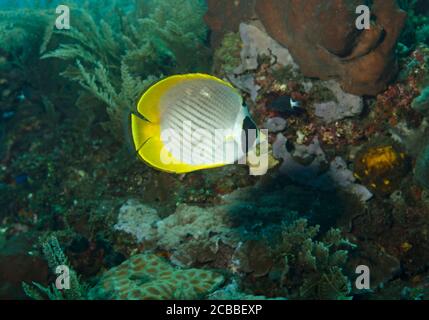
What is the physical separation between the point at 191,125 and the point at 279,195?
251 centimetres

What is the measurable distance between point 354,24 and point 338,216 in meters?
2.04

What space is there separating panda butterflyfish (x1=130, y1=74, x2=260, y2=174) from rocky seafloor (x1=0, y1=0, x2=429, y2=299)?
155cm

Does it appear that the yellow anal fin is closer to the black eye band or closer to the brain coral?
the black eye band

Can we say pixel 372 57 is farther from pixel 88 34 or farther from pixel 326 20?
pixel 88 34

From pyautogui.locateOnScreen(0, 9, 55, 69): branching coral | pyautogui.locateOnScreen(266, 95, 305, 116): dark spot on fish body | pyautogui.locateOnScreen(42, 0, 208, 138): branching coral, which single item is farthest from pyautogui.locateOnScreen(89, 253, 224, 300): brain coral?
pyautogui.locateOnScreen(0, 9, 55, 69): branching coral

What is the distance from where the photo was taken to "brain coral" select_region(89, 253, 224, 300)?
297cm

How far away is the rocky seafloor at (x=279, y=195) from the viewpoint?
133 inches

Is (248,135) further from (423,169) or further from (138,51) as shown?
(138,51)

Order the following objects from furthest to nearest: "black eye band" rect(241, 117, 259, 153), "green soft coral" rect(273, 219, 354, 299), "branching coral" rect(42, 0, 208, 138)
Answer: "branching coral" rect(42, 0, 208, 138) → "green soft coral" rect(273, 219, 354, 299) → "black eye band" rect(241, 117, 259, 153)

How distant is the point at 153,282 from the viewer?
10.3ft

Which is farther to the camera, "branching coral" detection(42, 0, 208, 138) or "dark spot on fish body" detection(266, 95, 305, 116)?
"branching coral" detection(42, 0, 208, 138)

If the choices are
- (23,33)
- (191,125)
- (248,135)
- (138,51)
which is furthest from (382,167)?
(23,33)

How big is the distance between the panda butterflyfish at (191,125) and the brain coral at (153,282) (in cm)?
155
